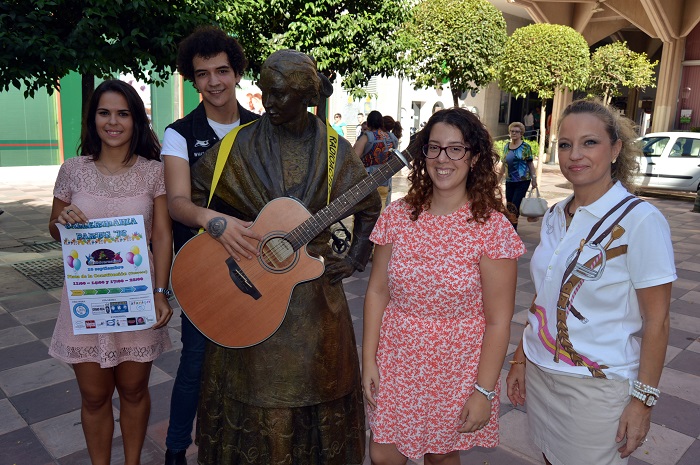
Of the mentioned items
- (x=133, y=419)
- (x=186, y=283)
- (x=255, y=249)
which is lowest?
(x=133, y=419)

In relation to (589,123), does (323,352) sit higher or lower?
lower

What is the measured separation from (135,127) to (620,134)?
2001 mm

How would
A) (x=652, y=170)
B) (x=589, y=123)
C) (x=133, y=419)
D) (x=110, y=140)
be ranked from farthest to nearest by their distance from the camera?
(x=652, y=170) < (x=133, y=419) < (x=110, y=140) < (x=589, y=123)

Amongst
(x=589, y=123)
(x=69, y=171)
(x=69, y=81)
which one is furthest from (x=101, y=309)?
(x=69, y=81)

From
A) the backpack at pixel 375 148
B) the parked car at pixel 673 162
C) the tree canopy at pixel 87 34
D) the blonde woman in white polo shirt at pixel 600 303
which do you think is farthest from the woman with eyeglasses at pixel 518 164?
the parked car at pixel 673 162

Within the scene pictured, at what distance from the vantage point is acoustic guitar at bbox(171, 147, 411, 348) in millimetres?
2059

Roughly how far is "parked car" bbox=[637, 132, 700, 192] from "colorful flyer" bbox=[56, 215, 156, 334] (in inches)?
568

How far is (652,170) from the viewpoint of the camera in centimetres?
1470

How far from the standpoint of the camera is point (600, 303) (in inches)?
72.6

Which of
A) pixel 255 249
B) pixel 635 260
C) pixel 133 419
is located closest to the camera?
pixel 635 260

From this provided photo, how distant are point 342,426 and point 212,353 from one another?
2.01 feet

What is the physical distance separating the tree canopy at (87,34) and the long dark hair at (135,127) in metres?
2.80

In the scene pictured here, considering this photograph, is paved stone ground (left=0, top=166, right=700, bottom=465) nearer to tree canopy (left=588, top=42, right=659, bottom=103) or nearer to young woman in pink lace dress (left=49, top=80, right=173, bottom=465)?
young woman in pink lace dress (left=49, top=80, right=173, bottom=465)

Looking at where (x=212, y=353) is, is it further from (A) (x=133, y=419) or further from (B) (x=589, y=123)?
(B) (x=589, y=123)
